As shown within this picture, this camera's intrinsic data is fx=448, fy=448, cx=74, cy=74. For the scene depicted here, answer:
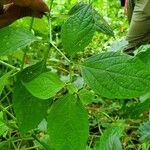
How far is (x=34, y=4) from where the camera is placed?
0.49m

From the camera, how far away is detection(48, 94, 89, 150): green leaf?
0.48 m

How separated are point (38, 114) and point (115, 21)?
11.5ft

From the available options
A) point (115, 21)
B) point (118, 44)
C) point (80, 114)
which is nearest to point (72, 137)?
point (80, 114)

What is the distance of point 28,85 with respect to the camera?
477 millimetres

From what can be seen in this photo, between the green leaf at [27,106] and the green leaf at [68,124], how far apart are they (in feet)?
0.11

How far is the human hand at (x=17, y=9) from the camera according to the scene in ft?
1.59

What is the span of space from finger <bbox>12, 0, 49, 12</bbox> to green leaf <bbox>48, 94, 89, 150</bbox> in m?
0.10

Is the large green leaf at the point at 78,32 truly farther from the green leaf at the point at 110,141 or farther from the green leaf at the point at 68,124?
the green leaf at the point at 110,141

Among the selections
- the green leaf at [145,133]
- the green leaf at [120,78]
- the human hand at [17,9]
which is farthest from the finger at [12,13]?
the green leaf at [145,133]

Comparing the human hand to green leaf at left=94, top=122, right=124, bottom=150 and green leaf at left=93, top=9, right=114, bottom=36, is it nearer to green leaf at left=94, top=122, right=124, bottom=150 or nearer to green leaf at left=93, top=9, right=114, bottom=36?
green leaf at left=93, top=9, right=114, bottom=36

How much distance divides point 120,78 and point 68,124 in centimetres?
8

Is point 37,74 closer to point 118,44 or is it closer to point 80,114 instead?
point 80,114

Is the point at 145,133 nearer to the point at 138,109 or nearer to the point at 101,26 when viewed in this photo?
the point at 138,109

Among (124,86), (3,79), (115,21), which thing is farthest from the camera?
(115,21)
